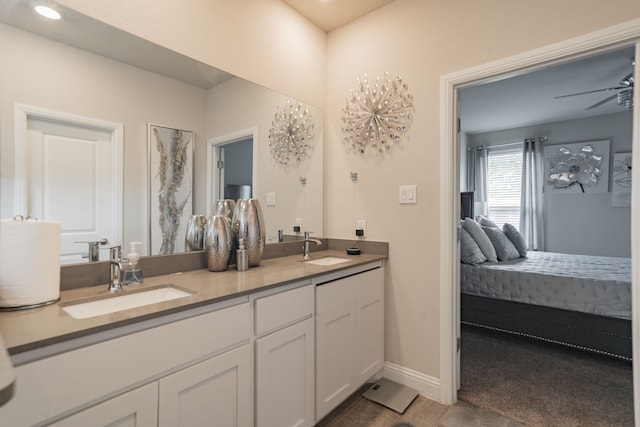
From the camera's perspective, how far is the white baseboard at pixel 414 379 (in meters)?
2.01

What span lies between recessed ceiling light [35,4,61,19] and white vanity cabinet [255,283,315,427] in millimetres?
1390

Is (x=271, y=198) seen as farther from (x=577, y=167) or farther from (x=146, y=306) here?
(x=577, y=167)

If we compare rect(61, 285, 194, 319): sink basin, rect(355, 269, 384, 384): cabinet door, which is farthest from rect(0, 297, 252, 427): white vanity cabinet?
rect(355, 269, 384, 384): cabinet door

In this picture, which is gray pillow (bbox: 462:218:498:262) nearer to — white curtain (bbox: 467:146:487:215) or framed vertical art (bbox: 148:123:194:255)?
white curtain (bbox: 467:146:487:215)

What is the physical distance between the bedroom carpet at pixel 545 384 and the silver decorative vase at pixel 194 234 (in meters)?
1.86

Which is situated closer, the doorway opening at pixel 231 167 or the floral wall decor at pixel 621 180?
the doorway opening at pixel 231 167

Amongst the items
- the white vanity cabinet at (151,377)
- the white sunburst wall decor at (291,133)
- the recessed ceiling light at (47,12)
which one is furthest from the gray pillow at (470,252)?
the recessed ceiling light at (47,12)

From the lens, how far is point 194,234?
172 cm

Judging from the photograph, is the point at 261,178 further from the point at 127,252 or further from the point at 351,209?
the point at 127,252

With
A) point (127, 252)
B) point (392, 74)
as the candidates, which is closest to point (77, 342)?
point (127, 252)

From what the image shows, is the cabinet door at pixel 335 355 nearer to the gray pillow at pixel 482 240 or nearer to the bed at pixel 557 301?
the bed at pixel 557 301

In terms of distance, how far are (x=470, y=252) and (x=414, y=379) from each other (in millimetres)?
1541

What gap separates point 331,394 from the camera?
1.71m

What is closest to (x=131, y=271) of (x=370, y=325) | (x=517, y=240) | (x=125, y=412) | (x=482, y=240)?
(x=125, y=412)
